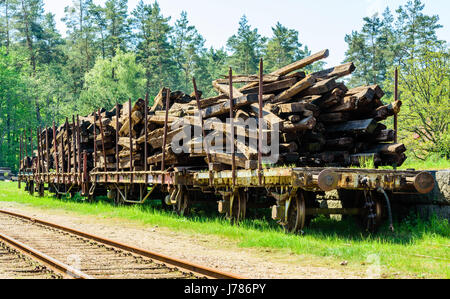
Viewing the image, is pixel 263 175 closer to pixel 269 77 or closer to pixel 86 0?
pixel 269 77

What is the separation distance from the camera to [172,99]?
15555 millimetres

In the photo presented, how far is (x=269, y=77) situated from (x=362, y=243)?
517cm

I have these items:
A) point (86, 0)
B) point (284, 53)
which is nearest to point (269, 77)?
point (284, 53)

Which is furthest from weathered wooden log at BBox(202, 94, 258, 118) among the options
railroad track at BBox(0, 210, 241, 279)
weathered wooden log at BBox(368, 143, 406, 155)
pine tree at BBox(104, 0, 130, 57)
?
pine tree at BBox(104, 0, 130, 57)

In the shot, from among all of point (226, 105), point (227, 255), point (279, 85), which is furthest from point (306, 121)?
point (227, 255)

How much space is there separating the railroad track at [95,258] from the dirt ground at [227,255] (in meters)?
0.41

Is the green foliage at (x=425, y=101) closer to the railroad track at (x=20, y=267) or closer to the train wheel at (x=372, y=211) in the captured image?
the train wheel at (x=372, y=211)

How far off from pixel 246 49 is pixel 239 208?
56.6 meters

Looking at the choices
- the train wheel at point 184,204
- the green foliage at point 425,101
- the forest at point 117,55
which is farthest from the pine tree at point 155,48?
the train wheel at point 184,204

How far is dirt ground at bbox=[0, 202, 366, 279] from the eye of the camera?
262 inches

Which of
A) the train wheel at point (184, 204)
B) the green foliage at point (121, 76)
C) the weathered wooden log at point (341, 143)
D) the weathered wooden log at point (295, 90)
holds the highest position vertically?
the green foliage at point (121, 76)

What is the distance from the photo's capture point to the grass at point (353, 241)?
22.8 ft

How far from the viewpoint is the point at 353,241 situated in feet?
29.1

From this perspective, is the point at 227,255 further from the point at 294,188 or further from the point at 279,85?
the point at 279,85
